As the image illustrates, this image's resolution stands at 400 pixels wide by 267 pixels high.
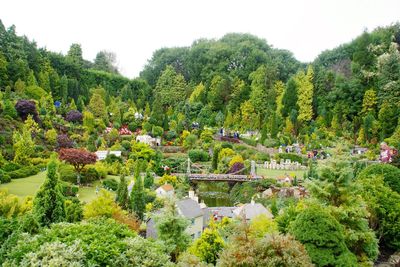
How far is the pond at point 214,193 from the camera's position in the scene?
124ft

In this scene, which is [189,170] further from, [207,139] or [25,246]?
[25,246]

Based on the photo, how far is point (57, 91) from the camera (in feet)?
185

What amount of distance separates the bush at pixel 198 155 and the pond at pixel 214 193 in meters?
5.85

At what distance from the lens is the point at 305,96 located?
56750mm

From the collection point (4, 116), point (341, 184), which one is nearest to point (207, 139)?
point (4, 116)

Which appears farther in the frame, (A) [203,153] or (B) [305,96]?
(B) [305,96]

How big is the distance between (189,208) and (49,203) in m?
9.25

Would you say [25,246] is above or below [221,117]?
below

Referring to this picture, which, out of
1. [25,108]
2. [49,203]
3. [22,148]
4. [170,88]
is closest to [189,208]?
[49,203]

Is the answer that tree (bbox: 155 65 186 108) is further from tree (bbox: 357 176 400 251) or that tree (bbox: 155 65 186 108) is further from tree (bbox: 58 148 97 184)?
tree (bbox: 357 176 400 251)

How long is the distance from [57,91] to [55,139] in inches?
696

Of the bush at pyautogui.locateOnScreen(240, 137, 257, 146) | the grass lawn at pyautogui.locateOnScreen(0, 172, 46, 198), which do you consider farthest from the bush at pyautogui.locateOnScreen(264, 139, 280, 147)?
the grass lawn at pyautogui.locateOnScreen(0, 172, 46, 198)

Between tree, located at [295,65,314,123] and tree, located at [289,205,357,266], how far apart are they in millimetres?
42255

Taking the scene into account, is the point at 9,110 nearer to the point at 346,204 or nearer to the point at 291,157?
the point at 291,157
